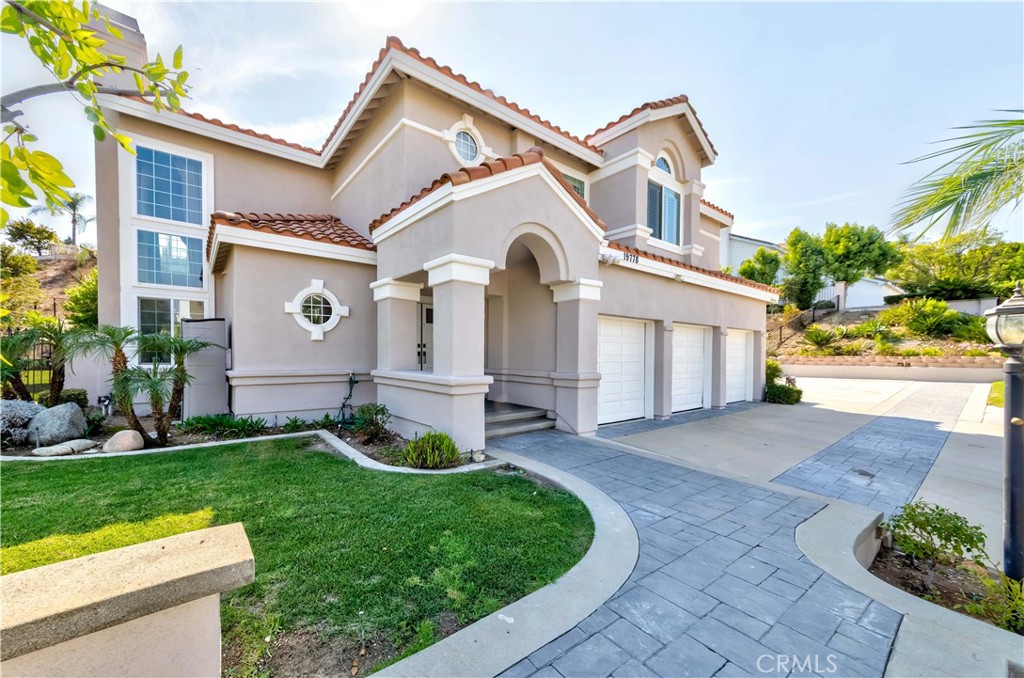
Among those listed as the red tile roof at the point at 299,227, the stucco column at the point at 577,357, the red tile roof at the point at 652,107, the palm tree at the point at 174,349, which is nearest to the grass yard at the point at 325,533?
the palm tree at the point at 174,349

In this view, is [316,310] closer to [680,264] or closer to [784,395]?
[680,264]

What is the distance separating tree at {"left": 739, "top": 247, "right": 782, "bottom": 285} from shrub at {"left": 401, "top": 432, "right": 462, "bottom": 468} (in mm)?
29935

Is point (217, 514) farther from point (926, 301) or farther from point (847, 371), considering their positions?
point (926, 301)

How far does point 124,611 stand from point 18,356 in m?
10.0

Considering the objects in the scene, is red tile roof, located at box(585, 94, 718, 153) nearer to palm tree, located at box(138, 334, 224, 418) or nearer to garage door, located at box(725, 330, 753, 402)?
garage door, located at box(725, 330, 753, 402)

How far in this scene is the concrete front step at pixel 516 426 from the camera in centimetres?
806

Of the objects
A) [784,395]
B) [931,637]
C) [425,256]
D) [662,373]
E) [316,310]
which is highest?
[425,256]

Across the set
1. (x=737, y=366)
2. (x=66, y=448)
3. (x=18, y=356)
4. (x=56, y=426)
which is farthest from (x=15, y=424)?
(x=737, y=366)

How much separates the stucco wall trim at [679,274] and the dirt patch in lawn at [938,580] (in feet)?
21.4

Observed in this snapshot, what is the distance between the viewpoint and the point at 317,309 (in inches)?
359

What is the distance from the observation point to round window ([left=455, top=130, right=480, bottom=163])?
973 centimetres

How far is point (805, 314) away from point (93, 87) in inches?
1428

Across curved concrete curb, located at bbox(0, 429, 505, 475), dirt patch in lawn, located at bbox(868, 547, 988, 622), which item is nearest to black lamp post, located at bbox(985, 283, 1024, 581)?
dirt patch in lawn, located at bbox(868, 547, 988, 622)

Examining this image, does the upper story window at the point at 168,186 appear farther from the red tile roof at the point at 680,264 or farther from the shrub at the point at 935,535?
the shrub at the point at 935,535
